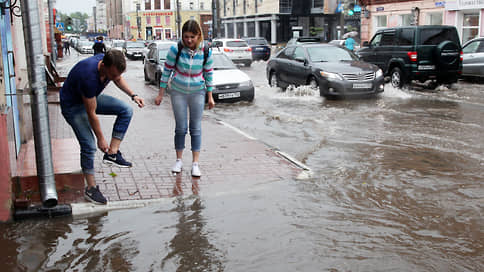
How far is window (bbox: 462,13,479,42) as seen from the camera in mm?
25578

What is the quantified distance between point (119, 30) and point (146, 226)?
121808mm

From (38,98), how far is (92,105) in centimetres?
51

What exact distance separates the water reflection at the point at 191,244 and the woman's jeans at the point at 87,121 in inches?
38.1

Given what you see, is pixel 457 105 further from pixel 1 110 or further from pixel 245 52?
pixel 245 52

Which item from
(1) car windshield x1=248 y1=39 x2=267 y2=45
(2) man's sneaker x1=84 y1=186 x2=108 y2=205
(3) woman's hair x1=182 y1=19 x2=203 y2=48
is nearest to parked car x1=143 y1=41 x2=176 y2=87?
(3) woman's hair x1=182 y1=19 x2=203 y2=48

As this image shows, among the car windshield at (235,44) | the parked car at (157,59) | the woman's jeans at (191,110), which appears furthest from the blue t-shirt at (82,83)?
the car windshield at (235,44)

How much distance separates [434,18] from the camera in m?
28.9

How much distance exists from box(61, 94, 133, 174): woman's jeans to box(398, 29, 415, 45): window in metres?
13.0

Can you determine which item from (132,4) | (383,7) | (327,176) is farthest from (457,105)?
(132,4)

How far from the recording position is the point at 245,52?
1179 inches

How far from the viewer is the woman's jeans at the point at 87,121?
5.03 m

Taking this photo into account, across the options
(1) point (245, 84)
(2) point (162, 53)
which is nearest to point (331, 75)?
(1) point (245, 84)

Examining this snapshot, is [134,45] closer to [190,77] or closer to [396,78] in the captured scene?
[396,78]

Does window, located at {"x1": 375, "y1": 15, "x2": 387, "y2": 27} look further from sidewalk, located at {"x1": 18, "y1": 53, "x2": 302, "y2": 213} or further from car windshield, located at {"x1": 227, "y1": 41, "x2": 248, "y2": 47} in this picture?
sidewalk, located at {"x1": 18, "y1": 53, "x2": 302, "y2": 213}
